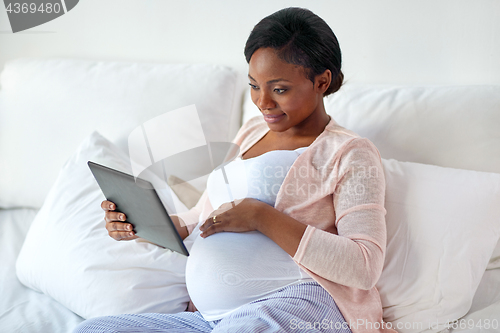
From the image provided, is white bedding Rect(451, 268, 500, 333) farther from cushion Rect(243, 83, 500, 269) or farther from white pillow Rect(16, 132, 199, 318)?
white pillow Rect(16, 132, 199, 318)

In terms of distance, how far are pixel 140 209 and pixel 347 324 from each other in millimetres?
473

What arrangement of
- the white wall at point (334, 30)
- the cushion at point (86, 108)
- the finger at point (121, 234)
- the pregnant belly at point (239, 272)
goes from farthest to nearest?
the cushion at point (86, 108) < the white wall at point (334, 30) < the finger at point (121, 234) < the pregnant belly at point (239, 272)

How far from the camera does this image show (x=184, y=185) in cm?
126

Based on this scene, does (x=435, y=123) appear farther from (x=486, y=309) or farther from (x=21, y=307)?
(x=21, y=307)

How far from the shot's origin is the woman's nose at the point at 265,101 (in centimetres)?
93

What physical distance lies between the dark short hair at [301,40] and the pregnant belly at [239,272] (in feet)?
1.26

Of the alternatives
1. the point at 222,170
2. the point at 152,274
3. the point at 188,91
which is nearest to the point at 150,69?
the point at 188,91

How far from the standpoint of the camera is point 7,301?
1.10 m

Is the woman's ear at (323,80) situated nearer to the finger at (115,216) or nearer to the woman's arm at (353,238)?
the woman's arm at (353,238)

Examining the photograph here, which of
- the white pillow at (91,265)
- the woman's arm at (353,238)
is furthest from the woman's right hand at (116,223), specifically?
the woman's arm at (353,238)

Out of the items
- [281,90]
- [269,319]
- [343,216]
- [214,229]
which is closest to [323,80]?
[281,90]

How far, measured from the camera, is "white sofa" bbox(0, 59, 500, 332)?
36.7 inches

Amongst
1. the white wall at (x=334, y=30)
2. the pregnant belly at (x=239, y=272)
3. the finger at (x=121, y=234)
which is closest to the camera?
the pregnant belly at (x=239, y=272)

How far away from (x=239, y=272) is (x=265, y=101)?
370 millimetres
